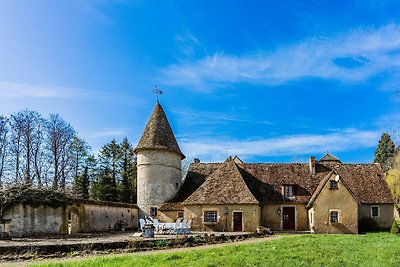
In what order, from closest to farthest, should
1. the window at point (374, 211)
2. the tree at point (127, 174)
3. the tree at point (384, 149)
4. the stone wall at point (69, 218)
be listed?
the stone wall at point (69, 218), the window at point (374, 211), the tree at point (127, 174), the tree at point (384, 149)

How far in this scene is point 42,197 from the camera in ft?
75.5

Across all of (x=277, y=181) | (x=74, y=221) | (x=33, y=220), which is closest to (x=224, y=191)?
(x=277, y=181)

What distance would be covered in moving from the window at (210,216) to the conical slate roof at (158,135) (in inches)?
283

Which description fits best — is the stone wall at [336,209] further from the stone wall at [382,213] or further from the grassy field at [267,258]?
the grassy field at [267,258]

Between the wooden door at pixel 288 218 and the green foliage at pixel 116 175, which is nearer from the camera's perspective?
the wooden door at pixel 288 218

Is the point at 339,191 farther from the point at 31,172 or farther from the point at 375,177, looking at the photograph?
the point at 31,172

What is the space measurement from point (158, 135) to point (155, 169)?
122 inches

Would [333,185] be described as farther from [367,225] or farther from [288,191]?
[367,225]

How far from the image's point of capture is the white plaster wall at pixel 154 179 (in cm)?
3353

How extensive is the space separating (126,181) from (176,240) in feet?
109

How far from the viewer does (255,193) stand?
32375 millimetres

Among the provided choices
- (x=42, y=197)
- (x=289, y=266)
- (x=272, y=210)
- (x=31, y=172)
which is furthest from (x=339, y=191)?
(x=31, y=172)

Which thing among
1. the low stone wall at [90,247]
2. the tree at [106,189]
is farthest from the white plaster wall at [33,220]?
the tree at [106,189]

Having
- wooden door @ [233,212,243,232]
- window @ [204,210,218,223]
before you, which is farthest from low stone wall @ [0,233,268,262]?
window @ [204,210,218,223]
